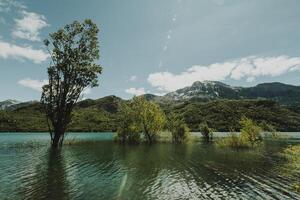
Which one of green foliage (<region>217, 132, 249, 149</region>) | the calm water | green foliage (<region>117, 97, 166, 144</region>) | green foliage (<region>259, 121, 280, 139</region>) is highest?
green foliage (<region>117, 97, 166, 144</region>)

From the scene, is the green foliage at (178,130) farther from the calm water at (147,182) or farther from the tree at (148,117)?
the calm water at (147,182)

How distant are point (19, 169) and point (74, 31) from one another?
4144 cm

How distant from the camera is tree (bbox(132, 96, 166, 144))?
8325 centimetres

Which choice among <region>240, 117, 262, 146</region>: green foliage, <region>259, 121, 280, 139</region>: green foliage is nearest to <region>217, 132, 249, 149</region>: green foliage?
<region>240, 117, 262, 146</region>: green foliage

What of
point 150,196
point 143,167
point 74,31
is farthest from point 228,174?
point 74,31

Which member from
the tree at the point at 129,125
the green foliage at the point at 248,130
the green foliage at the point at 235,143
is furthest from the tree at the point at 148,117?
the green foliage at the point at 248,130

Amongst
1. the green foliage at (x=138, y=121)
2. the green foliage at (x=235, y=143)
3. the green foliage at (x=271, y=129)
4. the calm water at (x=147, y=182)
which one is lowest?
the calm water at (x=147, y=182)

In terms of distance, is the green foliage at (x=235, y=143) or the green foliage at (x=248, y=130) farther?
the green foliage at (x=235, y=143)

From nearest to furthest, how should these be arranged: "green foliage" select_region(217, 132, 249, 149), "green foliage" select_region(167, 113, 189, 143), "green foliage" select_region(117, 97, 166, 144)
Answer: "green foliage" select_region(217, 132, 249, 149) < "green foliage" select_region(117, 97, 166, 144) < "green foliage" select_region(167, 113, 189, 143)

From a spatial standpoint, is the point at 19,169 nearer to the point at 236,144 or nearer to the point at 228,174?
the point at 228,174

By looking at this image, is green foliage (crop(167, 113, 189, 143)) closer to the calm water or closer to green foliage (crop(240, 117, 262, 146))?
green foliage (crop(240, 117, 262, 146))

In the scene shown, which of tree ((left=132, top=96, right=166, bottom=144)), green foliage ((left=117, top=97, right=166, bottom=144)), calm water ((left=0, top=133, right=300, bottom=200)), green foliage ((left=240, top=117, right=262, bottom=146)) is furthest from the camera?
tree ((left=132, top=96, right=166, bottom=144))

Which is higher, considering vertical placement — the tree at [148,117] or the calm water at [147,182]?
the tree at [148,117]

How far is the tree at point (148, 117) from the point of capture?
273 feet
